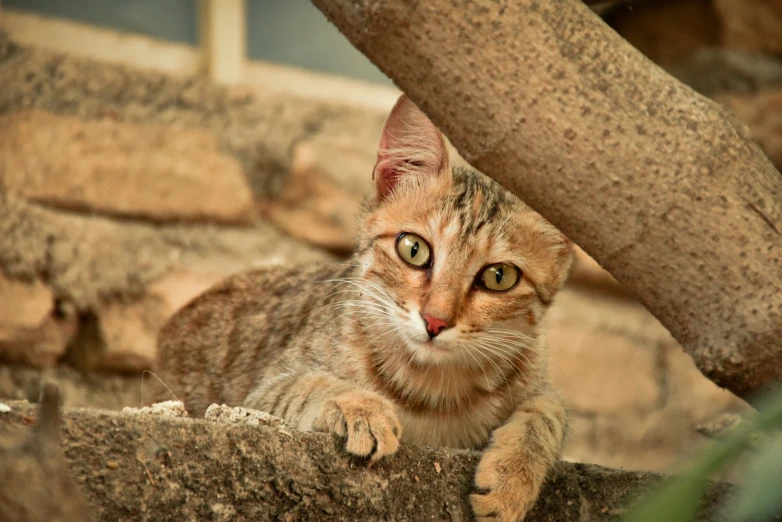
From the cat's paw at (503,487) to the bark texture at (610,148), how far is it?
0.44m

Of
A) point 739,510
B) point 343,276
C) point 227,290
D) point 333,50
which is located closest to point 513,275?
point 343,276

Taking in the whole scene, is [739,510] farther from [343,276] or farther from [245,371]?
[245,371]

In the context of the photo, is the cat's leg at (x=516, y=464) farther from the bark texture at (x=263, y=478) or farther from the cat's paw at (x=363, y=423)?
the cat's paw at (x=363, y=423)

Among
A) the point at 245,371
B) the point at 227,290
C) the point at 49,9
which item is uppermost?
the point at 49,9

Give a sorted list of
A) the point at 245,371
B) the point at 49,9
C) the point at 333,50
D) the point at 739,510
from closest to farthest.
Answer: the point at 739,510 → the point at 245,371 → the point at 49,9 → the point at 333,50

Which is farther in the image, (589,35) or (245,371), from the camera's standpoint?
(245,371)

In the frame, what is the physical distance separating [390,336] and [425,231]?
289 millimetres

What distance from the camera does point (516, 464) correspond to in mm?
1729

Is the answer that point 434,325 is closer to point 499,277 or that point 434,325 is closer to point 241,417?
point 499,277

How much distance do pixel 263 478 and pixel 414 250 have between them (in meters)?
0.85

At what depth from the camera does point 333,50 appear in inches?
141

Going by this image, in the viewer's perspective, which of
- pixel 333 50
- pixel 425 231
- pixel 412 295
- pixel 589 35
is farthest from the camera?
pixel 333 50

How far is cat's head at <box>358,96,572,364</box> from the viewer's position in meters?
1.97

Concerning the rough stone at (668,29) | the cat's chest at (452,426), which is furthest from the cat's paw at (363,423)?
the rough stone at (668,29)
